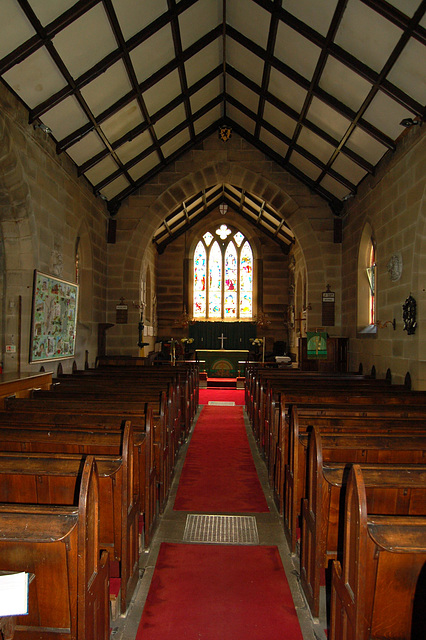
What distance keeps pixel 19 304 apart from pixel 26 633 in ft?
16.3

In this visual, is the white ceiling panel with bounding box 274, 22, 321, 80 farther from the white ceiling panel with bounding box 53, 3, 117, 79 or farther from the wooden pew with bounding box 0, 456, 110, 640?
the wooden pew with bounding box 0, 456, 110, 640

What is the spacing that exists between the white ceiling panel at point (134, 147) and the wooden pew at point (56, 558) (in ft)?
25.3

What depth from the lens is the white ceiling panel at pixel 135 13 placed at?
5.54 meters

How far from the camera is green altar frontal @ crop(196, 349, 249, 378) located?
13242 millimetres

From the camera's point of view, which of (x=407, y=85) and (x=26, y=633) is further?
(x=407, y=85)

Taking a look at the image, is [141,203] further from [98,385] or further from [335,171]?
[98,385]

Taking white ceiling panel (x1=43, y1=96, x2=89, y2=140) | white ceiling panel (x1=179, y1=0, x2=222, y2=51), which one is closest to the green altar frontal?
white ceiling panel (x1=43, y1=96, x2=89, y2=140)

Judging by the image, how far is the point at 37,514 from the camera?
57.6 inches

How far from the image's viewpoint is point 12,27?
15.1 ft

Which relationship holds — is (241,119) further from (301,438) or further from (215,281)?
(301,438)

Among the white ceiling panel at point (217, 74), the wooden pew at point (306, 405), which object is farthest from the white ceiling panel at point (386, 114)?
the wooden pew at point (306, 405)

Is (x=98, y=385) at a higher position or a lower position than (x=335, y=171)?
lower

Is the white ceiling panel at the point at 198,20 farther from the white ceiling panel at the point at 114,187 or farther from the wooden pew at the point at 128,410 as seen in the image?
the wooden pew at the point at 128,410

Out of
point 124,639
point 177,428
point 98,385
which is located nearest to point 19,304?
point 98,385
